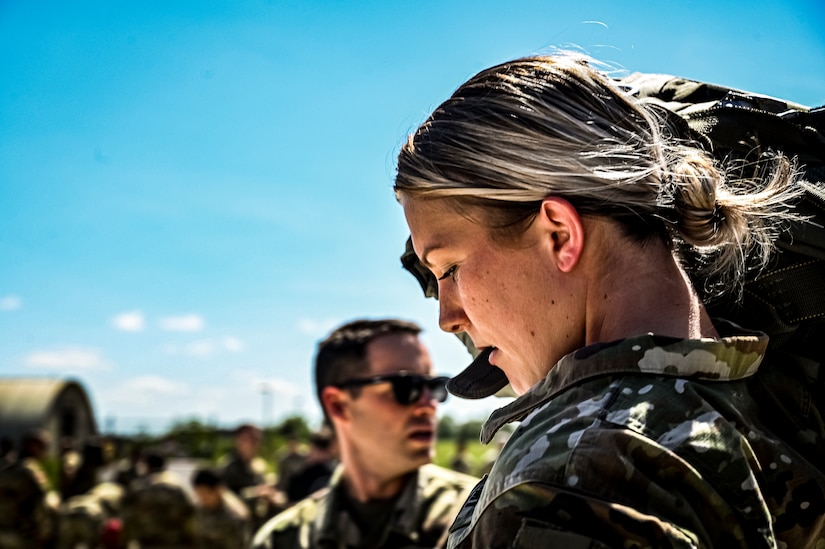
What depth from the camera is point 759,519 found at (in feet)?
4.00

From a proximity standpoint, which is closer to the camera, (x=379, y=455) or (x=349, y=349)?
(x=379, y=455)

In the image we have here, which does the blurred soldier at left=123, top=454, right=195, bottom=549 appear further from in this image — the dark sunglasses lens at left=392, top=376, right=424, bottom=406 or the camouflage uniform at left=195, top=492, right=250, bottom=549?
the dark sunglasses lens at left=392, top=376, right=424, bottom=406

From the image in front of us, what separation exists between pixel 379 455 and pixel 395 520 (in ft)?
1.27

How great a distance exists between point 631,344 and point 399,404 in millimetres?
3250

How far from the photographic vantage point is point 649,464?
1.18m

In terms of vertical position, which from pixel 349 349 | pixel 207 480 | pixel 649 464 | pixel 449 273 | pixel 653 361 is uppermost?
pixel 449 273

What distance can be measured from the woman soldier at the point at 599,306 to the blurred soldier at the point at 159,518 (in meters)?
10.4

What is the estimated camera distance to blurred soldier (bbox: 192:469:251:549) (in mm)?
10266

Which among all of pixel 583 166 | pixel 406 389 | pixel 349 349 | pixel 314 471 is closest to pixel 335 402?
pixel 349 349

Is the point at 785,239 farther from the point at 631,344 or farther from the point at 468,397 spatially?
the point at 468,397

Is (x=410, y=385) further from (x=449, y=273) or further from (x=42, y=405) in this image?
(x=42, y=405)

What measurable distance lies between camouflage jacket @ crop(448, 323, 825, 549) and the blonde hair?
0.23 meters

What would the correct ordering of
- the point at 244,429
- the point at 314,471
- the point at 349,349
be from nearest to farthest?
the point at 349,349
the point at 314,471
the point at 244,429

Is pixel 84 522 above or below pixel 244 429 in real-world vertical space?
below
